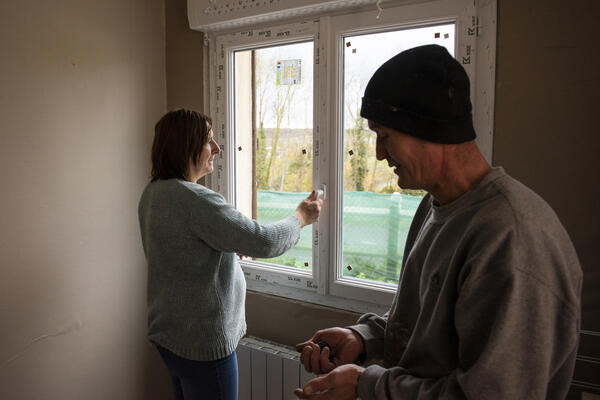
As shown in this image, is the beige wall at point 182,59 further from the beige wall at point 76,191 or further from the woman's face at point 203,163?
the woman's face at point 203,163

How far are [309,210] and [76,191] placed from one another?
3.36 ft

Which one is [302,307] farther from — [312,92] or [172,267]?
[312,92]

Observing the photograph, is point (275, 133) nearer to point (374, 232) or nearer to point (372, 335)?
point (374, 232)

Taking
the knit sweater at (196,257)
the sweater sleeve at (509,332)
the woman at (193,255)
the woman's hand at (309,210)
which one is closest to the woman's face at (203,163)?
the woman at (193,255)

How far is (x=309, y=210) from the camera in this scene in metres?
1.70

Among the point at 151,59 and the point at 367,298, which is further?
the point at 151,59

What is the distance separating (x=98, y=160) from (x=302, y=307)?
45.3 inches

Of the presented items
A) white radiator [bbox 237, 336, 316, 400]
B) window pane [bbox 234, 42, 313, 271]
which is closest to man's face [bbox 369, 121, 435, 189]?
window pane [bbox 234, 42, 313, 271]

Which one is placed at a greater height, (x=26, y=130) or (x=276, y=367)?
(x=26, y=130)

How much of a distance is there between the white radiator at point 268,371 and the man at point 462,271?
101 cm

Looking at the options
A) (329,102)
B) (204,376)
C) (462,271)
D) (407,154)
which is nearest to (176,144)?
(329,102)

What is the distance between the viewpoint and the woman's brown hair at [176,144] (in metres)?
1.44

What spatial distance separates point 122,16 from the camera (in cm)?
198

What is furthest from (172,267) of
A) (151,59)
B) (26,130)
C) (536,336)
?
→ (151,59)
